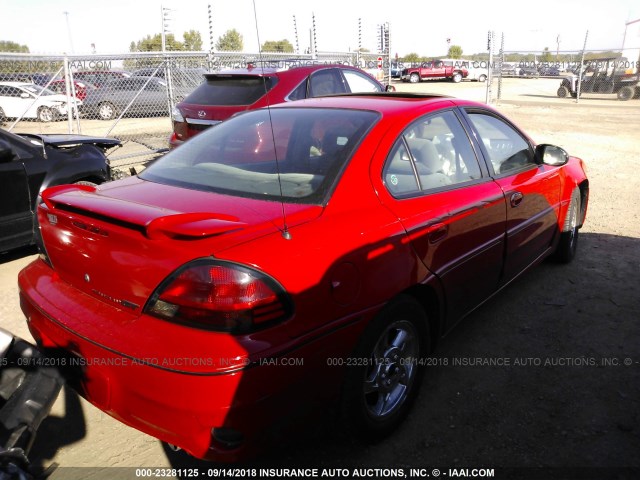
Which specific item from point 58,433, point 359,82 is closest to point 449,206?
point 58,433

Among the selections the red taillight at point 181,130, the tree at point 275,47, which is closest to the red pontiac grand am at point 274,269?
the red taillight at point 181,130

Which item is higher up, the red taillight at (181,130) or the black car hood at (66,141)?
the black car hood at (66,141)

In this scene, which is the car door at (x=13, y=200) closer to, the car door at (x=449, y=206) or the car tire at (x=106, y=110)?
the car door at (x=449, y=206)

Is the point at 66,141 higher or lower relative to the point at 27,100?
lower

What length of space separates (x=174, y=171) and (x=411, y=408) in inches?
70.7

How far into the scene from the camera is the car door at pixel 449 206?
2.76 metres

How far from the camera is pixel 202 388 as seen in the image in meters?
1.96

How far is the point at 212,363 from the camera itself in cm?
194

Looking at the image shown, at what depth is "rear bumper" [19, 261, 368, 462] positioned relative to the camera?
1963 mm

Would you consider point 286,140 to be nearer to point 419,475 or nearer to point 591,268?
point 419,475

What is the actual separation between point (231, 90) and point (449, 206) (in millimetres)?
5279

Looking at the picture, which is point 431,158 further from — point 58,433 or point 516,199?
point 58,433

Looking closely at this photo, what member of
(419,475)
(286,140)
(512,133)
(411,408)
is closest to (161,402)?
(419,475)

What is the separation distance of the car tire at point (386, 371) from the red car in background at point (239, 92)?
4.96 metres
